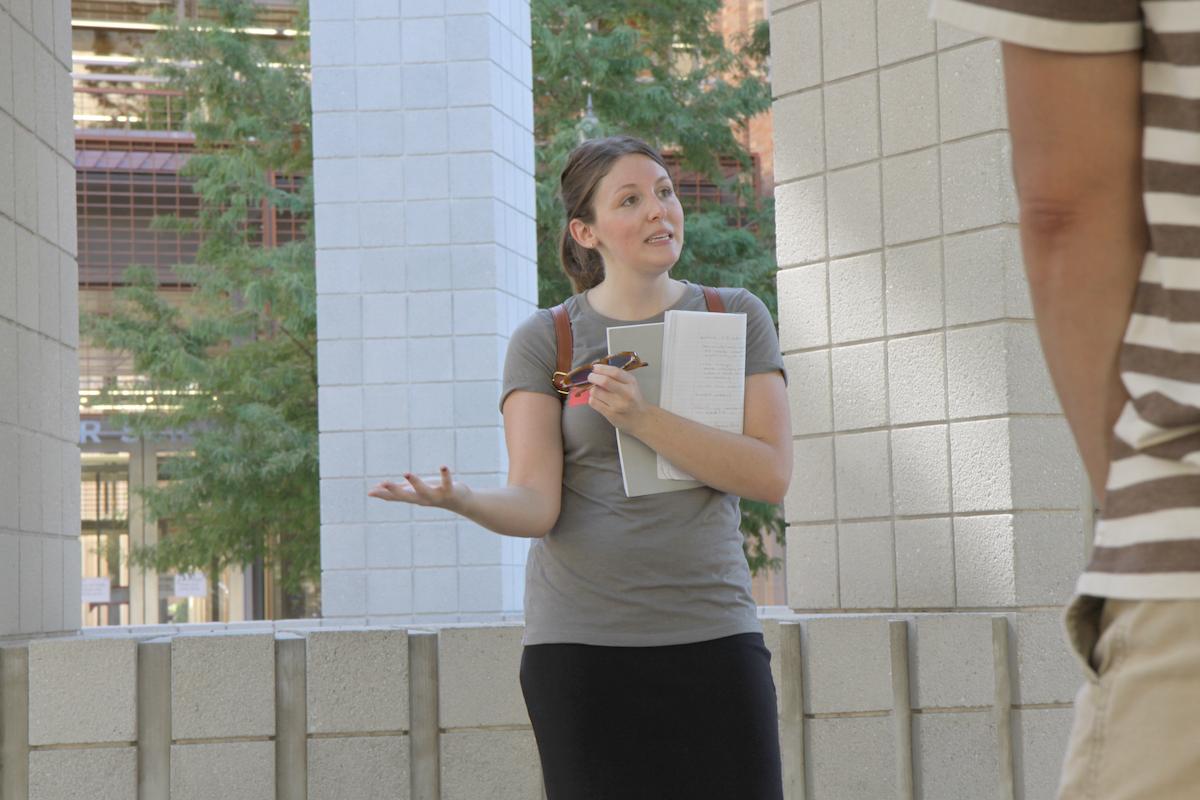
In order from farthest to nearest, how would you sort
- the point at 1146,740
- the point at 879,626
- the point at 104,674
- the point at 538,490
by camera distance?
the point at 879,626
the point at 104,674
the point at 538,490
the point at 1146,740

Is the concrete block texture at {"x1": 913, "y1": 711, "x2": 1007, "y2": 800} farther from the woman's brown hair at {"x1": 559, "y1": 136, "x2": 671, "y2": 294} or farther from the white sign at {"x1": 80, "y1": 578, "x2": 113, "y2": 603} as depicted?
the white sign at {"x1": 80, "y1": 578, "x2": 113, "y2": 603}

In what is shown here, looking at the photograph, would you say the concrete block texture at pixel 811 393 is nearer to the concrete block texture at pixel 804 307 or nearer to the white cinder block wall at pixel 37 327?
the concrete block texture at pixel 804 307

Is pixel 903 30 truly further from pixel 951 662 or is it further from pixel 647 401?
pixel 647 401

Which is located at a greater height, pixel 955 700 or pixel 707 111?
pixel 707 111

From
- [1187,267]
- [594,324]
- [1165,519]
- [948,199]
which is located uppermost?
[948,199]

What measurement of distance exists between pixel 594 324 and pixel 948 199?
1.68m

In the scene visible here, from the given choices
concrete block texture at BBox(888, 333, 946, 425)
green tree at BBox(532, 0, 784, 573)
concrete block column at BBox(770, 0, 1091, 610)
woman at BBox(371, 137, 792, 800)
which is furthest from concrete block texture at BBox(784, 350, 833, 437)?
green tree at BBox(532, 0, 784, 573)

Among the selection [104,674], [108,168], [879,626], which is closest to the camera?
[104,674]

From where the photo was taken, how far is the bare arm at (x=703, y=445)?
2520mm

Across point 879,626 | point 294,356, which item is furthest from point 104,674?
point 294,356

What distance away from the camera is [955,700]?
3.82 metres

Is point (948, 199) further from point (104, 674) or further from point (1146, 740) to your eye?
point (1146, 740)

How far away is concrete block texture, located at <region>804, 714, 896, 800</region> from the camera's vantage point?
12.2 ft

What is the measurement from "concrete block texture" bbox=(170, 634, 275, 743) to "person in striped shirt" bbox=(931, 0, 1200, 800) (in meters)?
2.68
